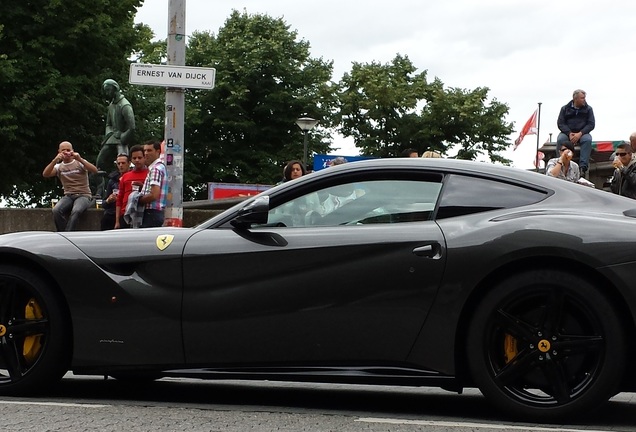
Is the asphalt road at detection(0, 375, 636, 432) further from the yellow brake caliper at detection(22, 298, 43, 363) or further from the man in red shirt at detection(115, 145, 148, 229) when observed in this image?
the man in red shirt at detection(115, 145, 148, 229)

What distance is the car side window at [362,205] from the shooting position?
580cm

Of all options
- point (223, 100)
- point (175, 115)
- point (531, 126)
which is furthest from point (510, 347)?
point (223, 100)

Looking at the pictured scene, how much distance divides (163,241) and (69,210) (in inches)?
366

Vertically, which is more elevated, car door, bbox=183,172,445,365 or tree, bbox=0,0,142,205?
tree, bbox=0,0,142,205

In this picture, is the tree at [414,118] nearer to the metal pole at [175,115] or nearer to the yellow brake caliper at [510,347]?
the metal pole at [175,115]

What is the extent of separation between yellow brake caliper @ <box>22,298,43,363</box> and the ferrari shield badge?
808 mm

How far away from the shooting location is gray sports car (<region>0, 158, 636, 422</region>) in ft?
17.6

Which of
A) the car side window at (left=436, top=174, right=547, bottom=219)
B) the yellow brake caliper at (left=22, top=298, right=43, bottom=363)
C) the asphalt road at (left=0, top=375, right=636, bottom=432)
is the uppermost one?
the car side window at (left=436, top=174, right=547, bottom=219)

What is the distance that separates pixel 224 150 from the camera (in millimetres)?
59625

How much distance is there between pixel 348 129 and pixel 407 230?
2580 inches

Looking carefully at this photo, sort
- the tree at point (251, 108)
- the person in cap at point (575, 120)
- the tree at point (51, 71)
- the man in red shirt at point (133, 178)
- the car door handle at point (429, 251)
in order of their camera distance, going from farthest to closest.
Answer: the tree at point (251, 108), the tree at point (51, 71), the person in cap at point (575, 120), the man in red shirt at point (133, 178), the car door handle at point (429, 251)

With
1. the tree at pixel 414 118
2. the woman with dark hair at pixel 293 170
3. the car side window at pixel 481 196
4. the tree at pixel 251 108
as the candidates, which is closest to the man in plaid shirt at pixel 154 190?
the woman with dark hair at pixel 293 170

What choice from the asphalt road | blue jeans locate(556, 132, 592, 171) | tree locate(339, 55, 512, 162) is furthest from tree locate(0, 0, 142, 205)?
tree locate(339, 55, 512, 162)

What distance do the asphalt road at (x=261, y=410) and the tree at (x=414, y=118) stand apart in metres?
62.7
